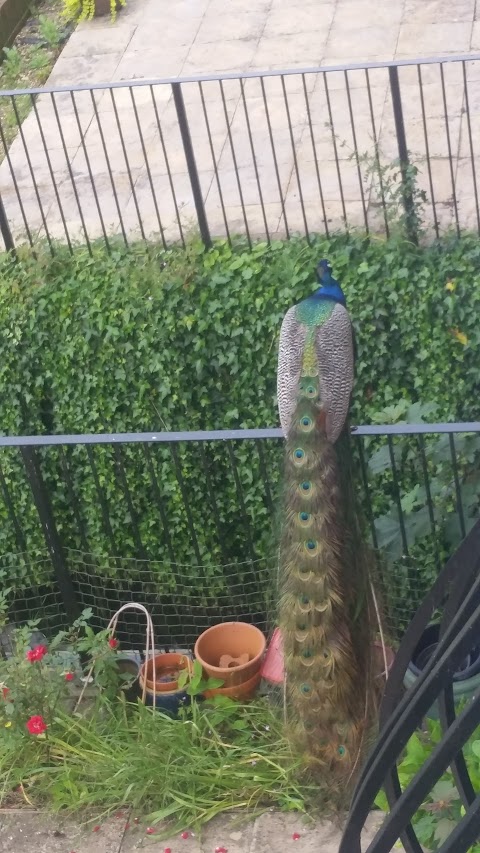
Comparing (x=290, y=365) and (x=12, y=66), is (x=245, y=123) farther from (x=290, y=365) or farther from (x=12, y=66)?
(x=290, y=365)

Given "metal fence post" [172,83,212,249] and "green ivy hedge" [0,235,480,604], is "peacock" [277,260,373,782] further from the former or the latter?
"metal fence post" [172,83,212,249]

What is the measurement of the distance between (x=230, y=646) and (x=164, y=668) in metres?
0.26

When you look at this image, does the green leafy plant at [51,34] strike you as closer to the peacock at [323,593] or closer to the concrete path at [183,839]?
the peacock at [323,593]

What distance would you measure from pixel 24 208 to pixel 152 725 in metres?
3.80

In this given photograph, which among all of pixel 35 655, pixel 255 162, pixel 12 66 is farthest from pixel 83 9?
pixel 35 655

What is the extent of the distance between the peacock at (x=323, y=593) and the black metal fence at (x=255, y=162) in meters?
2.26

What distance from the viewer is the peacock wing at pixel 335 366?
11.0ft

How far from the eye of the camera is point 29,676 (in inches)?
138

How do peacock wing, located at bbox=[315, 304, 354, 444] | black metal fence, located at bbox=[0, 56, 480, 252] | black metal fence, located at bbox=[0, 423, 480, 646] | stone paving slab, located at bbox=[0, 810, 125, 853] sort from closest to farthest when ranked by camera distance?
stone paving slab, located at bbox=[0, 810, 125, 853]
peacock wing, located at bbox=[315, 304, 354, 444]
black metal fence, located at bbox=[0, 423, 480, 646]
black metal fence, located at bbox=[0, 56, 480, 252]

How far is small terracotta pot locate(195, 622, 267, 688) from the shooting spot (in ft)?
12.5

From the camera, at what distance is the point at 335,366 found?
3.55 meters

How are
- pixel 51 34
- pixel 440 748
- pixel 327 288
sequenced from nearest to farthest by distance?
pixel 440 748
pixel 327 288
pixel 51 34

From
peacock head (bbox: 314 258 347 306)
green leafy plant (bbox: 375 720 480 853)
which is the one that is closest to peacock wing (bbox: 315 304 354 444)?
peacock head (bbox: 314 258 347 306)

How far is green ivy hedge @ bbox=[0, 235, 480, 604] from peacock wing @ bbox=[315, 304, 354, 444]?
1.17m
